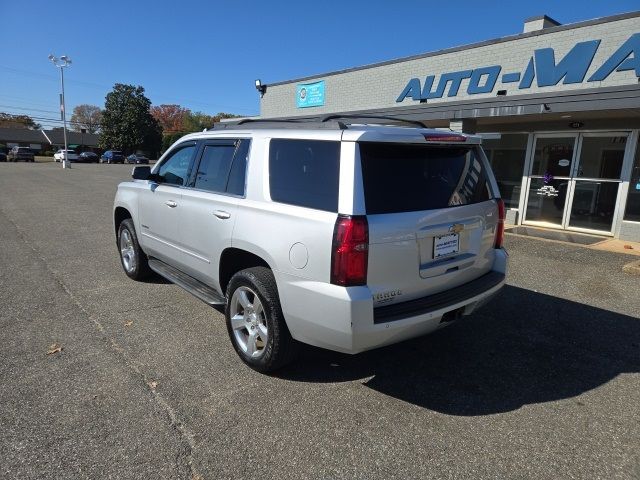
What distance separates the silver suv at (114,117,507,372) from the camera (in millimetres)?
2799

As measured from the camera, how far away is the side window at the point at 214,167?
13.1 ft

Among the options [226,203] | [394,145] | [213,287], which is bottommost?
[213,287]

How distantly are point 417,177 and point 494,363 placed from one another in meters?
1.80

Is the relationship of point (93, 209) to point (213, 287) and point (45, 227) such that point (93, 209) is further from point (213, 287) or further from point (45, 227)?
point (213, 287)

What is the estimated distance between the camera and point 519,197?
1210 centimetres

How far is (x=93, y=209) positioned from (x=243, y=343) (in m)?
11.0

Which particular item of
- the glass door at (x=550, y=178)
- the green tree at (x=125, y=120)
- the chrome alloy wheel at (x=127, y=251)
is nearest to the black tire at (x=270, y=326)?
the chrome alloy wheel at (x=127, y=251)

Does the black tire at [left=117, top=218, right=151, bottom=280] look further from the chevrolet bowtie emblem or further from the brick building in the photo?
the brick building

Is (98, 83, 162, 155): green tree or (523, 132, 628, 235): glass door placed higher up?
(98, 83, 162, 155): green tree

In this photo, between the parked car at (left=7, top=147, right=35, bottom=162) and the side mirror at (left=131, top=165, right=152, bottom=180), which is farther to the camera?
the parked car at (left=7, top=147, right=35, bottom=162)

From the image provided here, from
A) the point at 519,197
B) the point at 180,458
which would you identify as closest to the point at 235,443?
the point at 180,458

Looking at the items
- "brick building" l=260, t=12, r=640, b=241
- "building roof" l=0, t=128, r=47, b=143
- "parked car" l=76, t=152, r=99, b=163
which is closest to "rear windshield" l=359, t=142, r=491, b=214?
"brick building" l=260, t=12, r=640, b=241

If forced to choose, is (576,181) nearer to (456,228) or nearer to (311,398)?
(456,228)

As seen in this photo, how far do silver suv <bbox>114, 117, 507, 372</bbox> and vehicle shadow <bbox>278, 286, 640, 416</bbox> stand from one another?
558mm
